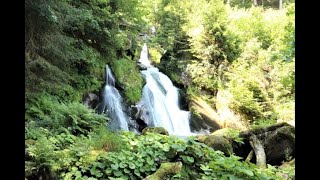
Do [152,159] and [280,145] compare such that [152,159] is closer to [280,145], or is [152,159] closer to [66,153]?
[66,153]

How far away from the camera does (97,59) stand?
11.2m

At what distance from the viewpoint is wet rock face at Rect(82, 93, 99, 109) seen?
1052 cm

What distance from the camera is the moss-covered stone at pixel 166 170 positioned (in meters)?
4.16

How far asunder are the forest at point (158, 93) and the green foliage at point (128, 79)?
0.20 feet

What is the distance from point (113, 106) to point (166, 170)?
7623 mm

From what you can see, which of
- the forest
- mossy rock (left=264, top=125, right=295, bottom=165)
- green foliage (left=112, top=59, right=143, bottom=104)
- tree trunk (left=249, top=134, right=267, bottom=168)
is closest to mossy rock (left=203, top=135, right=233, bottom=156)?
the forest

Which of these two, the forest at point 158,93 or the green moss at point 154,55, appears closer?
the forest at point 158,93

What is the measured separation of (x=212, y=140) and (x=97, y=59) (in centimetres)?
584

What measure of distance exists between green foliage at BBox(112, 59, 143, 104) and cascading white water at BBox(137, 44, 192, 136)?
451 millimetres

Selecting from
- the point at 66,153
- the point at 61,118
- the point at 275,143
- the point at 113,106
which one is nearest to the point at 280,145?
the point at 275,143

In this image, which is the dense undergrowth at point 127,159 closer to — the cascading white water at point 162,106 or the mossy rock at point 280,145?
the mossy rock at point 280,145

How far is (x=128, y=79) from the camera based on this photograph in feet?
43.3

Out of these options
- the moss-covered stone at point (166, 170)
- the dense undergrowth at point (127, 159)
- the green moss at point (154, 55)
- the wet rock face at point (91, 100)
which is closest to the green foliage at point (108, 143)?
the dense undergrowth at point (127, 159)
